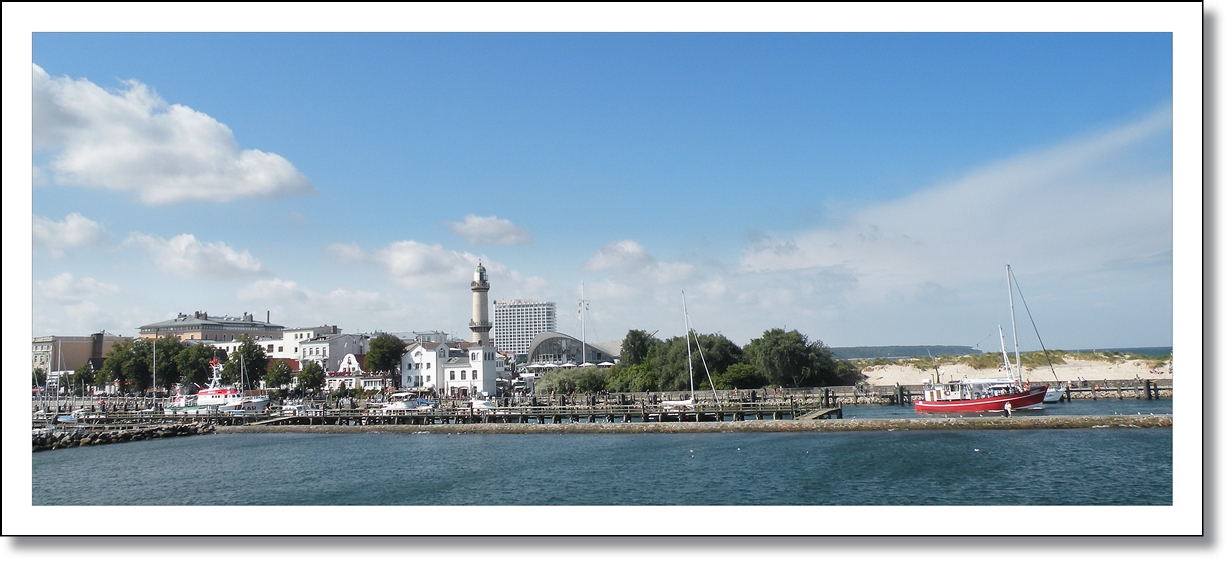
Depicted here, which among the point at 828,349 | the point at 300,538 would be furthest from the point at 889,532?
the point at 828,349

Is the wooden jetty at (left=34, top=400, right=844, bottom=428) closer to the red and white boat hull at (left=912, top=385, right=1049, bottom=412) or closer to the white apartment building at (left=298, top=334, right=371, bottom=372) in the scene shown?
the red and white boat hull at (left=912, top=385, right=1049, bottom=412)

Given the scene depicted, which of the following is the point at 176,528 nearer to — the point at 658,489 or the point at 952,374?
the point at 658,489

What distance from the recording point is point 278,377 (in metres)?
55.9

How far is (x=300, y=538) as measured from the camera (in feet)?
29.1

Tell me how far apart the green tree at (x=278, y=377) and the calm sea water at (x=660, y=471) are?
26.9 metres

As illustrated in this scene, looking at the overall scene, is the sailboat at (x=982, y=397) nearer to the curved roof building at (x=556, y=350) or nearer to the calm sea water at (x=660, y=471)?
the calm sea water at (x=660, y=471)

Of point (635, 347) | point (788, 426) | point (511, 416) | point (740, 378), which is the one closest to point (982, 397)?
point (788, 426)

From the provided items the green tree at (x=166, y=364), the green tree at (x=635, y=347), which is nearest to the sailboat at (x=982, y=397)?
the green tree at (x=635, y=347)

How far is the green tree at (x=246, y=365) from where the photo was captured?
56.5 metres

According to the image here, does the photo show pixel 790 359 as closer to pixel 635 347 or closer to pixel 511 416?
pixel 635 347

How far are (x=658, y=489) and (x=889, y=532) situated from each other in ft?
30.8

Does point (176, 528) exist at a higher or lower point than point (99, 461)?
higher

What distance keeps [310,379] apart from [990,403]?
145 ft
